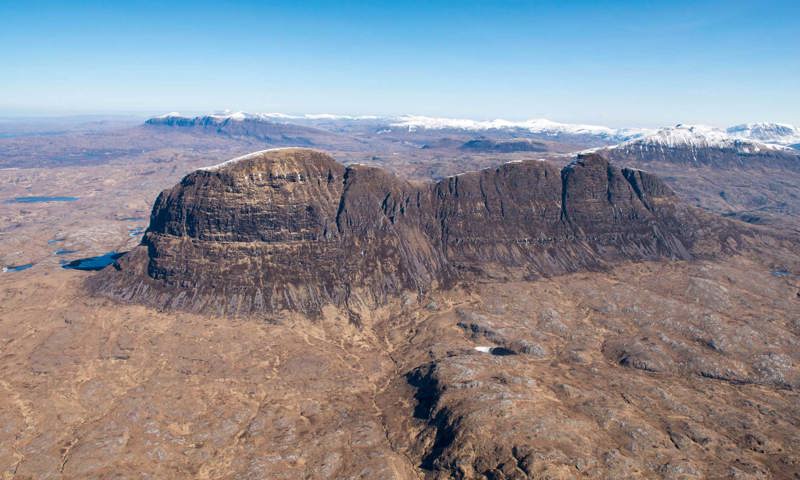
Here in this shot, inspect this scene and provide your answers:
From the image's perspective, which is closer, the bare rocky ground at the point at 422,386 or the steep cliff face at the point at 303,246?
the bare rocky ground at the point at 422,386

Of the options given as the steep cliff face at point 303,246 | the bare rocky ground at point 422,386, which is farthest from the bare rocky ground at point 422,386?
the steep cliff face at point 303,246

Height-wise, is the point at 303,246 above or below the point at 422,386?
above

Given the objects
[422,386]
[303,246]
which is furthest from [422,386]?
[303,246]

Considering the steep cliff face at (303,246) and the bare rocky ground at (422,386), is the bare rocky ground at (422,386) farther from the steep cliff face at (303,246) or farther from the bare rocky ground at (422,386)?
the steep cliff face at (303,246)

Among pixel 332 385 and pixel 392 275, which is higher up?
pixel 392 275

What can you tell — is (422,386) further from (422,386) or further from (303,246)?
(303,246)

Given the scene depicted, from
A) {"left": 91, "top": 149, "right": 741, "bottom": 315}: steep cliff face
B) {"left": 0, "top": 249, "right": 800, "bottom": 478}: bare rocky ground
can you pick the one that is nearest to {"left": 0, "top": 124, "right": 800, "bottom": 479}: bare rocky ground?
{"left": 0, "top": 249, "right": 800, "bottom": 478}: bare rocky ground

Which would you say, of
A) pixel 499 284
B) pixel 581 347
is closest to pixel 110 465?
pixel 581 347

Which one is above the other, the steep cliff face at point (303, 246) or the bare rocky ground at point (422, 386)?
the steep cliff face at point (303, 246)

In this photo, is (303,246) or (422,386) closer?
(422,386)

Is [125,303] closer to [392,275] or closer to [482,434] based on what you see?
[392,275]

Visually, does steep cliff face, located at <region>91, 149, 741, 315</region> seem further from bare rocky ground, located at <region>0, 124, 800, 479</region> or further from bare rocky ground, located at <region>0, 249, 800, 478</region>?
bare rocky ground, located at <region>0, 249, 800, 478</region>
